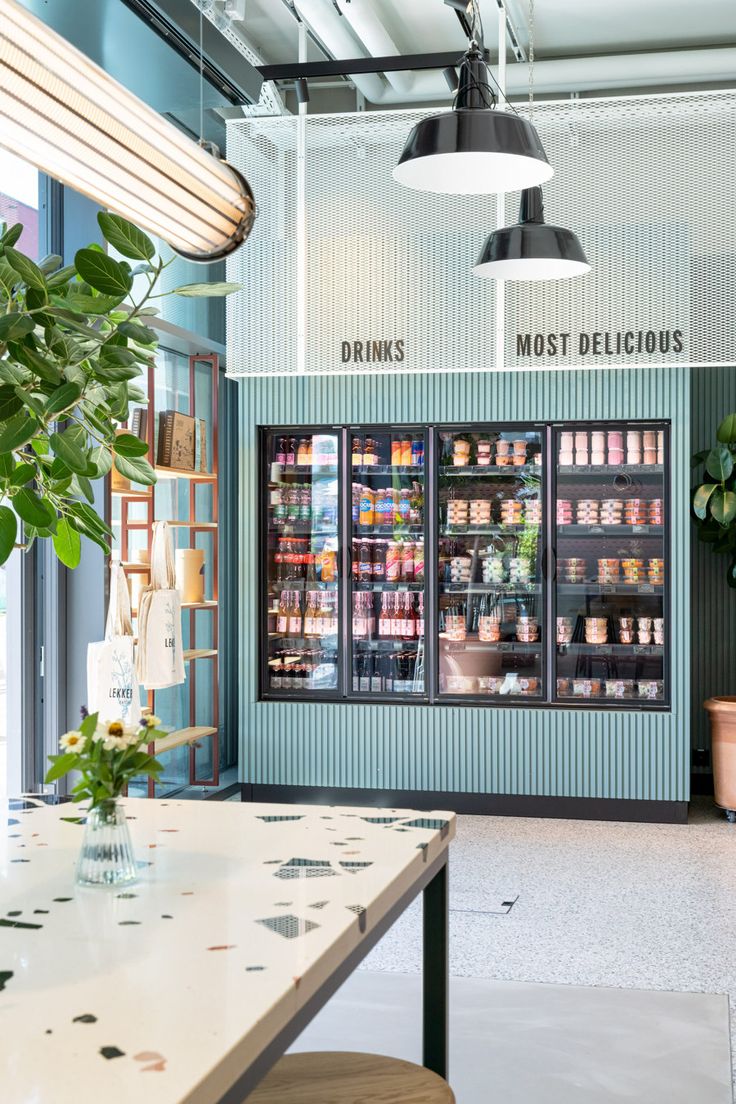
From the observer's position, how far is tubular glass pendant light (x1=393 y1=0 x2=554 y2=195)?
301cm

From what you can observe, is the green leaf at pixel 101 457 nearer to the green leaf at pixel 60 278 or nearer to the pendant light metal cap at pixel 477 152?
the green leaf at pixel 60 278

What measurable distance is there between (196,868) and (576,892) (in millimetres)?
3511

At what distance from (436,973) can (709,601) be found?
5.58m

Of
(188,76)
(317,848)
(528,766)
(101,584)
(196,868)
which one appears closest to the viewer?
(196,868)

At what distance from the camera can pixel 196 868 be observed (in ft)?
6.89

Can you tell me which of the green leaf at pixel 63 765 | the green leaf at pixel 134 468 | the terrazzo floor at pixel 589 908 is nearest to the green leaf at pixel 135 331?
the green leaf at pixel 134 468

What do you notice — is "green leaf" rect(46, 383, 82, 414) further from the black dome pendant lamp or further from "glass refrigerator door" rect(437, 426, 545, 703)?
"glass refrigerator door" rect(437, 426, 545, 703)

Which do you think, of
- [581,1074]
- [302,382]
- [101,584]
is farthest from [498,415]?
[581,1074]

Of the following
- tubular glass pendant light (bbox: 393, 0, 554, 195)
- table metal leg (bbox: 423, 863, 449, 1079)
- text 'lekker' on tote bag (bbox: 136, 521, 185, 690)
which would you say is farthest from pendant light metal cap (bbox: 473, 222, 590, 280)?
table metal leg (bbox: 423, 863, 449, 1079)

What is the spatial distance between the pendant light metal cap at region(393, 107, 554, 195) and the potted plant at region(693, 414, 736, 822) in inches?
152

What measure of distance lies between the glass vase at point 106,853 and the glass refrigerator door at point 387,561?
497 centimetres

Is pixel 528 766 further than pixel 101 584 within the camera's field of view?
Yes

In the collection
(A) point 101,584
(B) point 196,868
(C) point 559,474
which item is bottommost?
(B) point 196,868

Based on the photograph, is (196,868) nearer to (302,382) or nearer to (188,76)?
(188,76)
